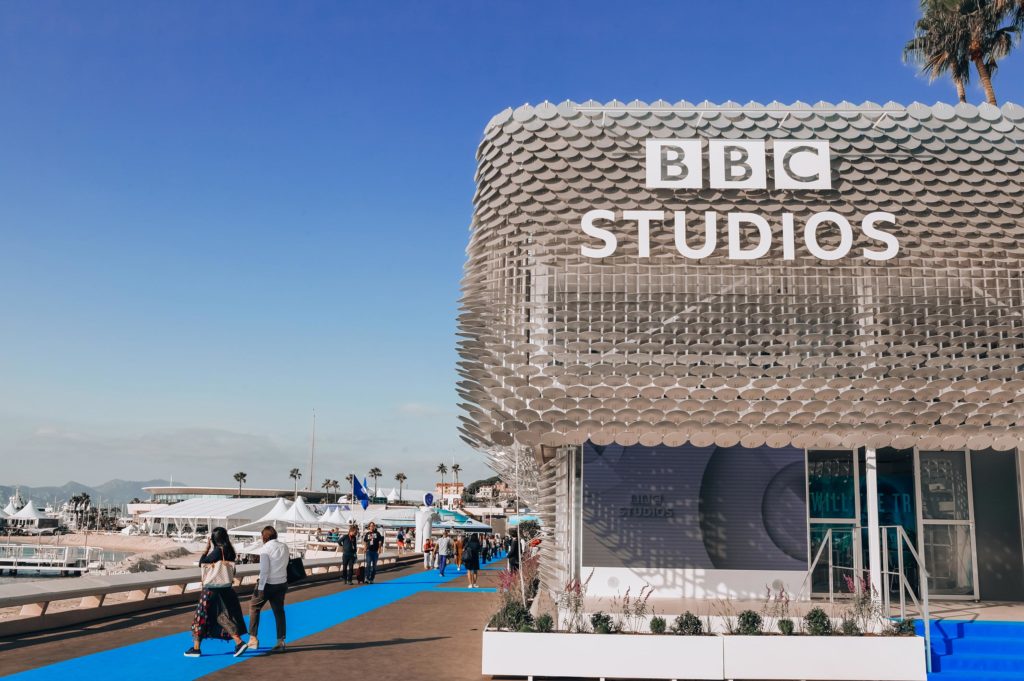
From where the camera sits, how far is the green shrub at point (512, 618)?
11.6m

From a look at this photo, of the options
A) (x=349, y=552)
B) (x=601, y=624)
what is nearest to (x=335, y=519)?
(x=349, y=552)

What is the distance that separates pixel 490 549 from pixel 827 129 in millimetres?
38695

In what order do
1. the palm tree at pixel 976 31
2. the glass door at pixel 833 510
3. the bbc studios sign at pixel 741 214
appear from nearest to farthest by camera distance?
1. the bbc studios sign at pixel 741 214
2. the glass door at pixel 833 510
3. the palm tree at pixel 976 31

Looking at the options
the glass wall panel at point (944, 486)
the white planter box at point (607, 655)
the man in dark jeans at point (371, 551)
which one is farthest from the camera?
the man in dark jeans at point (371, 551)

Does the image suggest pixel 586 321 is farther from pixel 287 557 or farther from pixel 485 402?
pixel 287 557

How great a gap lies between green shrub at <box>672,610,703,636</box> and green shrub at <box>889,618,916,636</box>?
98.9 inches

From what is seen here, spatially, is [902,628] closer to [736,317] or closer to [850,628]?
[850,628]

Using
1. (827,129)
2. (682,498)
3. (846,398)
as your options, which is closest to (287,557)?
(682,498)

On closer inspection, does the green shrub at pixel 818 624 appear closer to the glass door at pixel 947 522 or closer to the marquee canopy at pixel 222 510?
the glass door at pixel 947 522

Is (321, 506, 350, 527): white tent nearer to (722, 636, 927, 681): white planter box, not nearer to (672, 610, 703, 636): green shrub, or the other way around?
(672, 610, 703, 636): green shrub

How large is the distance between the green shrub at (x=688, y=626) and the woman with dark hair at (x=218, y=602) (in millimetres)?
5865

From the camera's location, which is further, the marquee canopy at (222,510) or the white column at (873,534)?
the marquee canopy at (222,510)

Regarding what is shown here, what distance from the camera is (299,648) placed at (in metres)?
12.8

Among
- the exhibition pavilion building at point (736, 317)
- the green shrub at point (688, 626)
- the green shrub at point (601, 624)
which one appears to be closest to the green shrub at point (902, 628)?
the exhibition pavilion building at point (736, 317)
